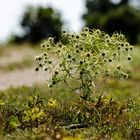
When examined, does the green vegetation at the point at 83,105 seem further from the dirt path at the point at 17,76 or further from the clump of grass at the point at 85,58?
the dirt path at the point at 17,76

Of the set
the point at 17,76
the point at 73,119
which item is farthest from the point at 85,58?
the point at 17,76

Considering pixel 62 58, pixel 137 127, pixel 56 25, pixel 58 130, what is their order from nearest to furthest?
pixel 58 130 → pixel 137 127 → pixel 62 58 → pixel 56 25

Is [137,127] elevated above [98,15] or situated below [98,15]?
below

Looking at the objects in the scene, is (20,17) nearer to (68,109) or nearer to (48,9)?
(48,9)

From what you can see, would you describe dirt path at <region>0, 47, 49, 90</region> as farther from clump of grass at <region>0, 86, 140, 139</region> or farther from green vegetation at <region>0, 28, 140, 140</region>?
clump of grass at <region>0, 86, 140, 139</region>

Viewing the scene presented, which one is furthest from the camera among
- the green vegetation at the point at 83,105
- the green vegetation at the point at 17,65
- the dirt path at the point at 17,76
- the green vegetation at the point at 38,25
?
the green vegetation at the point at 38,25

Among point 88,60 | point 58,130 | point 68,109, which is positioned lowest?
A: point 58,130

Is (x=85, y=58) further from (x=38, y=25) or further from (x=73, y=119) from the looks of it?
(x=38, y=25)

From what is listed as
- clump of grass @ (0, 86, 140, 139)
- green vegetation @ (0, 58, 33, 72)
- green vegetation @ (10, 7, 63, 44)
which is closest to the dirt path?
green vegetation @ (0, 58, 33, 72)

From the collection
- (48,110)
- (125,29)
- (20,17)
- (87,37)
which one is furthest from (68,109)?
(20,17)

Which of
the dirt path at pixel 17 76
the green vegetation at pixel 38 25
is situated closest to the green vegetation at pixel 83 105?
the dirt path at pixel 17 76

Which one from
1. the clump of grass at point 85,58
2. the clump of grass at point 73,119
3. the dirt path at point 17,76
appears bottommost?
the clump of grass at point 73,119
